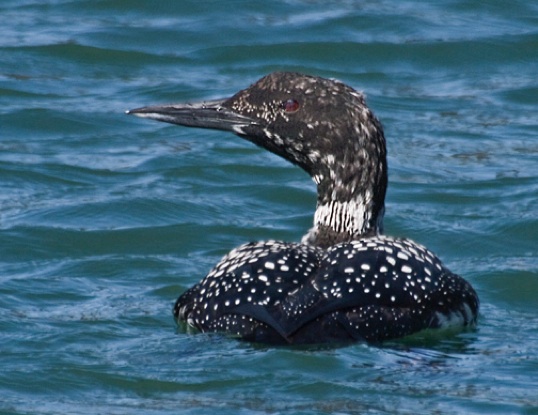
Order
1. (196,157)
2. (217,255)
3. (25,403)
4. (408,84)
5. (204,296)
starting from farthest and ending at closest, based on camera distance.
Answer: (408,84) < (196,157) < (217,255) < (204,296) < (25,403)

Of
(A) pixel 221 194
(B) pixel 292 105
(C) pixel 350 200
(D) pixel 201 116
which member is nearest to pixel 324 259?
(C) pixel 350 200

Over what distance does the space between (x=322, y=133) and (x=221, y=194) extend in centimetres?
244

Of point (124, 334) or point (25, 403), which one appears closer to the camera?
point (25, 403)

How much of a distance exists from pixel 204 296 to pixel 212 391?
0.57 m

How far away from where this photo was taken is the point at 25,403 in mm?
5910

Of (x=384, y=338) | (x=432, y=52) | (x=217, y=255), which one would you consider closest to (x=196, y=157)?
(x=217, y=255)

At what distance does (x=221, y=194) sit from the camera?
9.36m

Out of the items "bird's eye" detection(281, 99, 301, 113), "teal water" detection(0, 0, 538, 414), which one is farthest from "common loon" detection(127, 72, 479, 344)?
"teal water" detection(0, 0, 538, 414)

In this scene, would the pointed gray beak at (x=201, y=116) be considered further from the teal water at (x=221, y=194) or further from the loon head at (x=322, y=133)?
the teal water at (x=221, y=194)

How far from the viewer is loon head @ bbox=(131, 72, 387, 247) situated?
6.96 m

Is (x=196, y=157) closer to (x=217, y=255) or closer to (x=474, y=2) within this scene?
(x=217, y=255)

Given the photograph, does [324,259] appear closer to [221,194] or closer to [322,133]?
[322,133]

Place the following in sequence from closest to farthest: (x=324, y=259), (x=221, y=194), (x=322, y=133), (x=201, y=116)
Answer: (x=324, y=259) → (x=322, y=133) → (x=201, y=116) → (x=221, y=194)

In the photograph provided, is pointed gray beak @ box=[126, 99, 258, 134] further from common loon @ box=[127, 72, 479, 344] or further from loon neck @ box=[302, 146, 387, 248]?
loon neck @ box=[302, 146, 387, 248]
